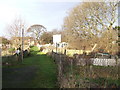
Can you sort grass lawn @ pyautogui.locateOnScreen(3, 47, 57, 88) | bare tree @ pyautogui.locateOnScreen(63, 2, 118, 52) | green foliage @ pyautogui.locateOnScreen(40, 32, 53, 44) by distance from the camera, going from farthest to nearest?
1. green foliage @ pyautogui.locateOnScreen(40, 32, 53, 44)
2. bare tree @ pyautogui.locateOnScreen(63, 2, 118, 52)
3. grass lawn @ pyautogui.locateOnScreen(3, 47, 57, 88)

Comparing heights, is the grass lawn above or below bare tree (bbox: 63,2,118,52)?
below

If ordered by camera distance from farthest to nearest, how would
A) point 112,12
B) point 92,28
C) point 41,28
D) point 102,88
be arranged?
point 41,28 → point 92,28 → point 112,12 → point 102,88

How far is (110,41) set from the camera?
52.9ft

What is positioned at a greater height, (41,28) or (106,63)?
(41,28)

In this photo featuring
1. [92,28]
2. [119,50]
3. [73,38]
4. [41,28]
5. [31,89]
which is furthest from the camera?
[41,28]

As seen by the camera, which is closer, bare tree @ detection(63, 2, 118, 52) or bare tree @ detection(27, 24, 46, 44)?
bare tree @ detection(63, 2, 118, 52)

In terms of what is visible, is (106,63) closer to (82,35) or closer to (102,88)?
(102,88)

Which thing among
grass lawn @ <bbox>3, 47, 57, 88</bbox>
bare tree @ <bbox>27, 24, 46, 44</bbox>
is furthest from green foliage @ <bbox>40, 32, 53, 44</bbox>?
grass lawn @ <bbox>3, 47, 57, 88</bbox>

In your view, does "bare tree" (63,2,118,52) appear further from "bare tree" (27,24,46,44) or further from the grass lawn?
"bare tree" (27,24,46,44)

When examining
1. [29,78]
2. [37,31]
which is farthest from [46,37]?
[29,78]

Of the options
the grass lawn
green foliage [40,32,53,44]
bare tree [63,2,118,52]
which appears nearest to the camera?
the grass lawn

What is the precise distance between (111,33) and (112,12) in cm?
598

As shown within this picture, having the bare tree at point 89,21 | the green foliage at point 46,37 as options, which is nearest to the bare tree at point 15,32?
the bare tree at point 89,21

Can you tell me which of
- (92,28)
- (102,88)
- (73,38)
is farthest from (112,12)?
(102,88)
